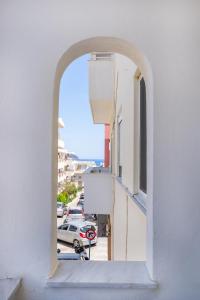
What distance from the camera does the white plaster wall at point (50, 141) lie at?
1.54 meters

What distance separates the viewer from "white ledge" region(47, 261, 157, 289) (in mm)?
1533

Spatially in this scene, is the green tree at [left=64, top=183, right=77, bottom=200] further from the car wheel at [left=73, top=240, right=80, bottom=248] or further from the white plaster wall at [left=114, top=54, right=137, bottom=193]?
the white plaster wall at [left=114, top=54, right=137, bottom=193]

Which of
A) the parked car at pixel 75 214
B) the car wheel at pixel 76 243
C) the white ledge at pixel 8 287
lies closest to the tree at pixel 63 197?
the parked car at pixel 75 214

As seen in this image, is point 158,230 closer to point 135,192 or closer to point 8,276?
point 8,276

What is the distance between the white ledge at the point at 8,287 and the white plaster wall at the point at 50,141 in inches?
1.9

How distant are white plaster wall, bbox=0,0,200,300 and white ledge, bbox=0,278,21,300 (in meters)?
0.05

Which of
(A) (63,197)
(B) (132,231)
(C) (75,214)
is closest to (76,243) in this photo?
(C) (75,214)

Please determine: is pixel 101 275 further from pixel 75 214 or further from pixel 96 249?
pixel 75 214

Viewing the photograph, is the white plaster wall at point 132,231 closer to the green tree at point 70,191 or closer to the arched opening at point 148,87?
the arched opening at point 148,87

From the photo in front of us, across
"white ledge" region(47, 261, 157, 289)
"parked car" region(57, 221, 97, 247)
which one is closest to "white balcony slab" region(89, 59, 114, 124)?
"white ledge" region(47, 261, 157, 289)

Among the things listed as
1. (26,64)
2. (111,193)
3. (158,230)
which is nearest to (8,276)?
(158,230)

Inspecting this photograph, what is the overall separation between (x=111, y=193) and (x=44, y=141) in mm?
5231

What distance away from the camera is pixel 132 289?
5.04 feet

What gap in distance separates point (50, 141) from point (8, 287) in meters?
0.82
